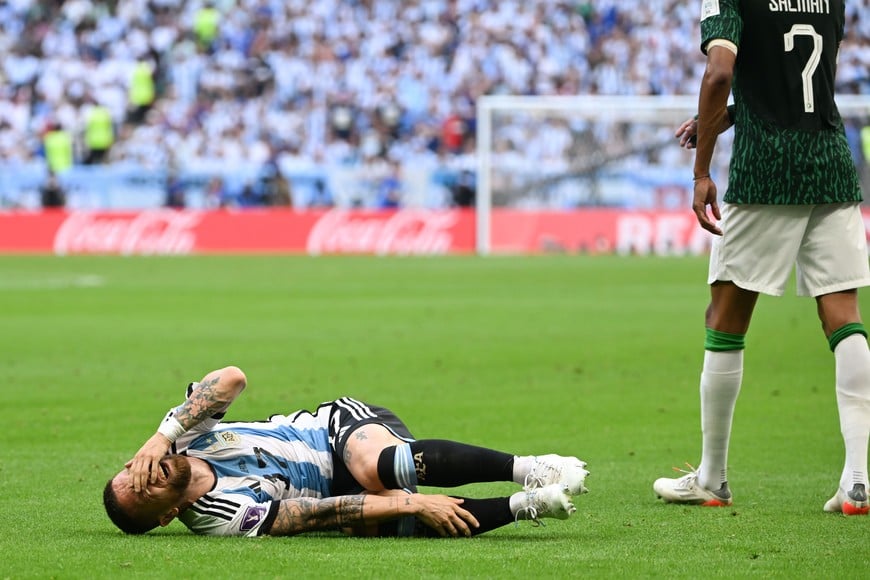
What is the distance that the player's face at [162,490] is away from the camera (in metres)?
6.11

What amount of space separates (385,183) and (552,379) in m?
23.5

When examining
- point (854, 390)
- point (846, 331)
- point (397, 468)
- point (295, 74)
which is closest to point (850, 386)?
point (854, 390)

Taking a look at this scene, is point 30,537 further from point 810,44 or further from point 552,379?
point 552,379

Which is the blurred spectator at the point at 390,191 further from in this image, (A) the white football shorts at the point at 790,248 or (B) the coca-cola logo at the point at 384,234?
(A) the white football shorts at the point at 790,248

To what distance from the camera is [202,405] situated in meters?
6.29

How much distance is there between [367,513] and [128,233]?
98.0ft

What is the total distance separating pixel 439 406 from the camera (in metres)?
11.0

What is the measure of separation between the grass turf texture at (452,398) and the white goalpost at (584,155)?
6.91 metres

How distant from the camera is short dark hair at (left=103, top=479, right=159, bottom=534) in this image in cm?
616

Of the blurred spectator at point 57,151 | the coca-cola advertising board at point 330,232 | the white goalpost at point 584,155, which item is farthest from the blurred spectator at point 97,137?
the white goalpost at point 584,155

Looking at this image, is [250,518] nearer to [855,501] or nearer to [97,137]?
[855,501]

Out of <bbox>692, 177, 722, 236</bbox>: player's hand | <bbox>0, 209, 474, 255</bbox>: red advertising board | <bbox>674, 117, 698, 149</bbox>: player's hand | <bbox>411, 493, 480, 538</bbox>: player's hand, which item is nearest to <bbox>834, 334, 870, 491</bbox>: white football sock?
<bbox>692, 177, 722, 236</bbox>: player's hand

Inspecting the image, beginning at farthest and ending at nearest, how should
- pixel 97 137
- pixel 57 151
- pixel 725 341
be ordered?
pixel 97 137
pixel 57 151
pixel 725 341

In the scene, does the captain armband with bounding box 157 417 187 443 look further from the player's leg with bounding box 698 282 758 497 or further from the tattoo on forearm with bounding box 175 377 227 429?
the player's leg with bounding box 698 282 758 497
